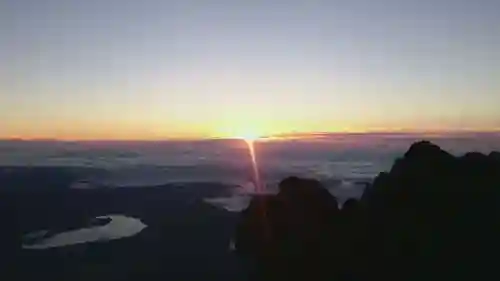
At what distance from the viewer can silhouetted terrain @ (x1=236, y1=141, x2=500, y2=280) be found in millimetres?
18219

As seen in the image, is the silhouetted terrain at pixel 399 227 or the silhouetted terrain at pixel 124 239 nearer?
the silhouetted terrain at pixel 399 227

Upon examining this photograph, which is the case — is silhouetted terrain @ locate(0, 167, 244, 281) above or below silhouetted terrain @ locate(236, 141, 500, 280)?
below

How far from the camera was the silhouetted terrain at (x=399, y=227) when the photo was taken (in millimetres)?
18219

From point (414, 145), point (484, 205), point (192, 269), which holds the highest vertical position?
point (414, 145)

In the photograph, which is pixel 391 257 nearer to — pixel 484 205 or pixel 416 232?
pixel 416 232

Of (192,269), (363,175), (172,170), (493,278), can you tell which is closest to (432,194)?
(493,278)

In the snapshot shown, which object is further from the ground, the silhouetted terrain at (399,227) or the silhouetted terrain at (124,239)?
the silhouetted terrain at (399,227)

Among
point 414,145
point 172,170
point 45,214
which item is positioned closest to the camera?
point 414,145

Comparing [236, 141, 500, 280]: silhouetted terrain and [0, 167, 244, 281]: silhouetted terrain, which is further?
[0, 167, 244, 281]: silhouetted terrain

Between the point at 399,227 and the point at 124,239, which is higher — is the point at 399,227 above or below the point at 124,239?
above

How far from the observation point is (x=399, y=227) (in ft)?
62.8

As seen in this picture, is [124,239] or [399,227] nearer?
[399,227]

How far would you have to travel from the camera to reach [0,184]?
87.5m

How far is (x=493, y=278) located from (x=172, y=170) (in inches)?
4080
